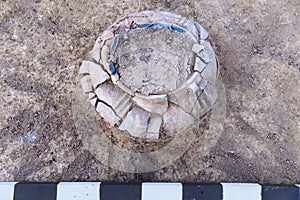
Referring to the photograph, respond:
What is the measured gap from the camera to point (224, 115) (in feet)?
5.37

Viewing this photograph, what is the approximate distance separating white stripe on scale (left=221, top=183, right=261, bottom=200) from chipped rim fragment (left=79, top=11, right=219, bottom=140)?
24 cm

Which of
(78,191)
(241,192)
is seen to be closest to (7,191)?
(78,191)

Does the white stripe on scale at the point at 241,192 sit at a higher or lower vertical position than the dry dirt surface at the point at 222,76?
lower

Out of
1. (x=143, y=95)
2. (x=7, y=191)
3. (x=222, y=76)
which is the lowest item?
(x=7, y=191)

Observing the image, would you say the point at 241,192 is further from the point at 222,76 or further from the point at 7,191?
the point at 7,191

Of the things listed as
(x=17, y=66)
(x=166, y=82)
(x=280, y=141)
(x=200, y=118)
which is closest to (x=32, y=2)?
(x=17, y=66)

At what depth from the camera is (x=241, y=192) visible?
1485 mm

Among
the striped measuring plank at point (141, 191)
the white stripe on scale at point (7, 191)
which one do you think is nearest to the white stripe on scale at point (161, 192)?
the striped measuring plank at point (141, 191)

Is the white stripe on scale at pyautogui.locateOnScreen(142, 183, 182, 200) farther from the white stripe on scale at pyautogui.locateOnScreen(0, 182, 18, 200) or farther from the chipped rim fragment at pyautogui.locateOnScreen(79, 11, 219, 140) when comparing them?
the white stripe on scale at pyautogui.locateOnScreen(0, 182, 18, 200)

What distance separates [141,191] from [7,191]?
42cm

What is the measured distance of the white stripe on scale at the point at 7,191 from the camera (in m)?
1.48

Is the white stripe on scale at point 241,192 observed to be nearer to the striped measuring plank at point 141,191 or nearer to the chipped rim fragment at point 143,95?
the striped measuring plank at point 141,191

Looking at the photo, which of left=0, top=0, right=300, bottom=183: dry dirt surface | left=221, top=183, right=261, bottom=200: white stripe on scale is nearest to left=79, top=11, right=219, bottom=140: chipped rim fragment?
left=0, top=0, right=300, bottom=183: dry dirt surface

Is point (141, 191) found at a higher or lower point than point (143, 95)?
lower
